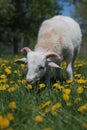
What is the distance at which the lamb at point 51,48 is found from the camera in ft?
22.1

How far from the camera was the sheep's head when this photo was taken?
6527 millimetres

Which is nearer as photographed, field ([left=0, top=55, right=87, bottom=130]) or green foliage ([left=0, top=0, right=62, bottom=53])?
field ([left=0, top=55, right=87, bottom=130])

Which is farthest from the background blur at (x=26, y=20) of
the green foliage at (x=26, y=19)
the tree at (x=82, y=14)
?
the tree at (x=82, y=14)

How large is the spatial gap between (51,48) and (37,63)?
0.96 m

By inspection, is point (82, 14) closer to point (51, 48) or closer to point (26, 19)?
point (26, 19)

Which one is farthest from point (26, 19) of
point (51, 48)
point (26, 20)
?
point (51, 48)

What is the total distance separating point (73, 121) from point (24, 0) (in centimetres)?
4236

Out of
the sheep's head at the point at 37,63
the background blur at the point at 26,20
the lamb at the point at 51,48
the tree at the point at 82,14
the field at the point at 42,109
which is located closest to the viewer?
the field at the point at 42,109

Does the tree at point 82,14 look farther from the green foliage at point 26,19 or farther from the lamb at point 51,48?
the lamb at point 51,48

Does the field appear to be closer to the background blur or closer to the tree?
the background blur

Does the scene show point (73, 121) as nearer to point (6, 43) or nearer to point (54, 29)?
point (54, 29)

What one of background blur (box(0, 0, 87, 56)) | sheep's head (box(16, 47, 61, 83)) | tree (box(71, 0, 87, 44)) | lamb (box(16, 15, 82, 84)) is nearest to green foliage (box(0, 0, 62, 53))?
background blur (box(0, 0, 87, 56))

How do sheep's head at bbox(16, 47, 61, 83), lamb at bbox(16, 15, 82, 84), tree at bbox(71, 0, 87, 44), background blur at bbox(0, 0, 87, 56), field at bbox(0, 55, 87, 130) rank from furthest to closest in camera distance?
tree at bbox(71, 0, 87, 44) → background blur at bbox(0, 0, 87, 56) → lamb at bbox(16, 15, 82, 84) → sheep's head at bbox(16, 47, 61, 83) → field at bbox(0, 55, 87, 130)

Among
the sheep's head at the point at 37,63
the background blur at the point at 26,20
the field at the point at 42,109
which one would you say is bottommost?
the field at the point at 42,109
